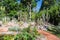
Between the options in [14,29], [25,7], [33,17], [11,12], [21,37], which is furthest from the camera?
[25,7]

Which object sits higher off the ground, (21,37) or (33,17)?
(21,37)

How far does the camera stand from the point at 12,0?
3528 centimetres

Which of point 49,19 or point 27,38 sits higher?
point 27,38

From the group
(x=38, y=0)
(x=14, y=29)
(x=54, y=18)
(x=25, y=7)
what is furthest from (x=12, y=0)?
(x=14, y=29)

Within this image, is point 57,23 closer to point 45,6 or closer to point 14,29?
point 45,6

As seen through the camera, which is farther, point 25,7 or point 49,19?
point 25,7

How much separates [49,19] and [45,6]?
8.07 metres

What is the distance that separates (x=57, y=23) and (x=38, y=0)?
10206 mm

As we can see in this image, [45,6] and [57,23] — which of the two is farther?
[45,6]

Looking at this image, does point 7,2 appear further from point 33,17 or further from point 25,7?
point 33,17

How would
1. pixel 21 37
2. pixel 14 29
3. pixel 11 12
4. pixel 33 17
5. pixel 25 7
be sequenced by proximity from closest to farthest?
pixel 21 37 < pixel 14 29 < pixel 33 17 < pixel 11 12 < pixel 25 7

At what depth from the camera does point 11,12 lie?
33812mm

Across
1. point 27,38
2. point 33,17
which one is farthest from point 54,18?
point 27,38

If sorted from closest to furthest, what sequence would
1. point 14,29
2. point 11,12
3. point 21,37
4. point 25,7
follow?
point 21,37, point 14,29, point 11,12, point 25,7
